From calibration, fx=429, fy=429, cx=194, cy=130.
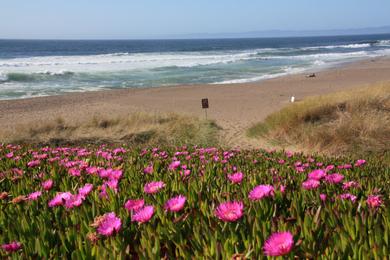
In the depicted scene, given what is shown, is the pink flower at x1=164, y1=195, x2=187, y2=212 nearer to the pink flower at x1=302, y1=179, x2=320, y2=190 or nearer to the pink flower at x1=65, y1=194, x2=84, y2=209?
the pink flower at x1=65, y1=194, x2=84, y2=209

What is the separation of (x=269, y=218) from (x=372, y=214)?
1.00ft

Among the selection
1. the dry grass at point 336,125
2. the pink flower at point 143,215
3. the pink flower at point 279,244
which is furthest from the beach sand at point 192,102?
the pink flower at point 279,244

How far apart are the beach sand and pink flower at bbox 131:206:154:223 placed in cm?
924

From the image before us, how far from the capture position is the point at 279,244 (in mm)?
1025

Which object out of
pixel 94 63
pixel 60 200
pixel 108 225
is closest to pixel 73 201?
pixel 60 200

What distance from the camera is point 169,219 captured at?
4.58 ft

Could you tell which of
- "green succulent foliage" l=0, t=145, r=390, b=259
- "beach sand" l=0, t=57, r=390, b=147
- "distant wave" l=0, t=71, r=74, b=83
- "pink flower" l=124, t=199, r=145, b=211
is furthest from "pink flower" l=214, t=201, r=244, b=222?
"distant wave" l=0, t=71, r=74, b=83

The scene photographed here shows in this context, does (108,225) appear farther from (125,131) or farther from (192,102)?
(192,102)

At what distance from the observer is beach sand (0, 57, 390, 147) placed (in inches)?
588

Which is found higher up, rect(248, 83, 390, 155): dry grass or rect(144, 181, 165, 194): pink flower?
rect(144, 181, 165, 194): pink flower

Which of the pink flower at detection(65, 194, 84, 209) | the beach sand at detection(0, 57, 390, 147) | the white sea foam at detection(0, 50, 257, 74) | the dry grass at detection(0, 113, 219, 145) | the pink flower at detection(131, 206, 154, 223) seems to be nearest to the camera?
the pink flower at detection(131, 206, 154, 223)

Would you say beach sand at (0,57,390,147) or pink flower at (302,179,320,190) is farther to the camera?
beach sand at (0,57,390,147)

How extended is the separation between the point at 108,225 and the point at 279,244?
52 cm

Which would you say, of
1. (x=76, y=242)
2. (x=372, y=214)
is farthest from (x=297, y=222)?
(x=76, y=242)
